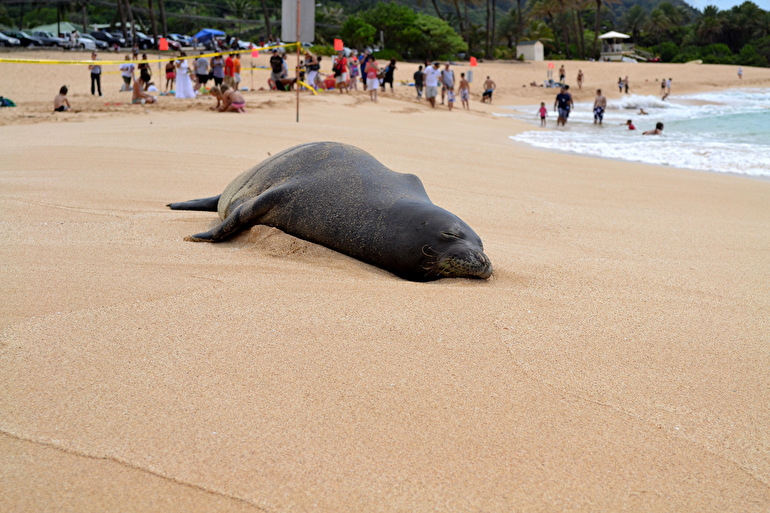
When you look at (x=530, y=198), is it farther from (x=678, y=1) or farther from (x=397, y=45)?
(x=678, y=1)

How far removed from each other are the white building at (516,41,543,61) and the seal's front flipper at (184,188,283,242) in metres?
60.2

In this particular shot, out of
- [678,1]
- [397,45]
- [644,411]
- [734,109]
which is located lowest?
[644,411]

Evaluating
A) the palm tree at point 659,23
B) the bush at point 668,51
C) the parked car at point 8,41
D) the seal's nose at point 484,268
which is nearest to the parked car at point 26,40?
the parked car at point 8,41

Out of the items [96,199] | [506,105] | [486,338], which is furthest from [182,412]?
[506,105]

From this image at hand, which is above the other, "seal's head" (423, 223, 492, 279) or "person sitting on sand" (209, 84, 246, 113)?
"person sitting on sand" (209, 84, 246, 113)

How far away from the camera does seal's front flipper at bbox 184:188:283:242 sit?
4.59 meters

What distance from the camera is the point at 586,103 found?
37.8m

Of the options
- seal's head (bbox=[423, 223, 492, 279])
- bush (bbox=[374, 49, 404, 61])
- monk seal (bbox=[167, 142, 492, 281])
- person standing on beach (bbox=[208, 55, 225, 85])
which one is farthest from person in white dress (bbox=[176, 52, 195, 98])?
bush (bbox=[374, 49, 404, 61])

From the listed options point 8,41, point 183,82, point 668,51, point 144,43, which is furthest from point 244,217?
point 668,51

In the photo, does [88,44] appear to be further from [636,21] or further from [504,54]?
[636,21]

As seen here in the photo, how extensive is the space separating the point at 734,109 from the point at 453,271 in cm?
3546

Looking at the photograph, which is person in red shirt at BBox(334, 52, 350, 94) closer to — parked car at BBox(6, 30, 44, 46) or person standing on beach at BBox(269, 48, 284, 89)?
person standing on beach at BBox(269, 48, 284, 89)

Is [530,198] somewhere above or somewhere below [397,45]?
below

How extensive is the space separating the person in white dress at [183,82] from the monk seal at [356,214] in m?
15.9
